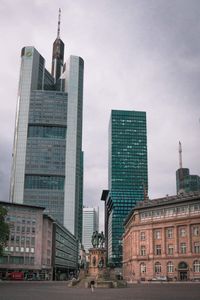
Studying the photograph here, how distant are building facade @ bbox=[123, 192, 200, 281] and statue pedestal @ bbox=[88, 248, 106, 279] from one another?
31999 mm

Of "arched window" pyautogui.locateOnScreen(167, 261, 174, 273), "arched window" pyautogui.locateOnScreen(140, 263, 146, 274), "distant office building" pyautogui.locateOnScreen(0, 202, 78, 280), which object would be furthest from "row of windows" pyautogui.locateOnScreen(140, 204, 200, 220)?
"distant office building" pyautogui.locateOnScreen(0, 202, 78, 280)

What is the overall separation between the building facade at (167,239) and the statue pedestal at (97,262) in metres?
32.0

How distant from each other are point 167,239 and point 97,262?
38.0 meters

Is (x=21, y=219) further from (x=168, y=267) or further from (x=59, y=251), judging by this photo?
(x=168, y=267)

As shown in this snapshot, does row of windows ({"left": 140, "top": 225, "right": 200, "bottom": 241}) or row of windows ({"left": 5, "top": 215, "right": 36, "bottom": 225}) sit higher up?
row of windows ({"left": 5, "top": 215, "right": 36, "bottom": 225})

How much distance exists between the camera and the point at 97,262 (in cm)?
8356

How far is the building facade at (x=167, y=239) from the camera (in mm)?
109000

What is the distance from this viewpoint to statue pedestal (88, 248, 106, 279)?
8269 centimetres

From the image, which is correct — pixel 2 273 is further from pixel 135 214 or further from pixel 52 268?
pixel 135 214

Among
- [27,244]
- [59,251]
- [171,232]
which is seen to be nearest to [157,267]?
[171,232]

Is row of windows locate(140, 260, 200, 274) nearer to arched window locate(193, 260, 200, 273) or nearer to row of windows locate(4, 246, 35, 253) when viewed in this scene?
arched window locate(193, 260, 200, 273)

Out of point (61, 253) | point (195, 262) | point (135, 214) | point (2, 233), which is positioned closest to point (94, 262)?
point (2, 233)

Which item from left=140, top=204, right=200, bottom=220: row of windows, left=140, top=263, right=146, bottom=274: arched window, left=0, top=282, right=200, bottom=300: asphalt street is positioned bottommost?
left=0, top=282, right=200, bottom=300: asphalt street

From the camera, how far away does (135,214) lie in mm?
127750
